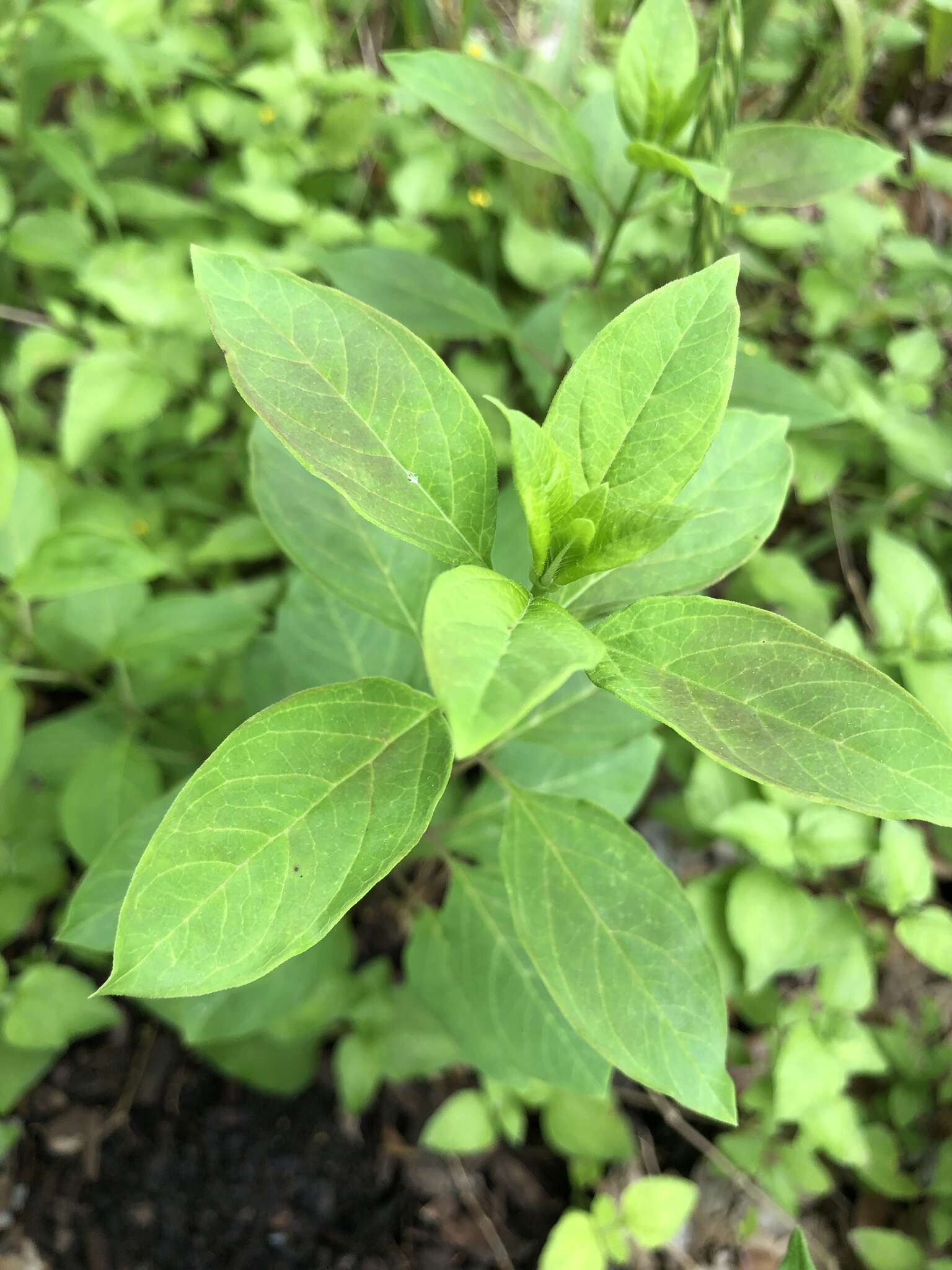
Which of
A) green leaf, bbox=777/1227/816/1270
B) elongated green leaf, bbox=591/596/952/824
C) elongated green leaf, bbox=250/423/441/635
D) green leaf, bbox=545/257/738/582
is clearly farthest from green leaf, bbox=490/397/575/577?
green leaf, bbox=777/1227/816/1270

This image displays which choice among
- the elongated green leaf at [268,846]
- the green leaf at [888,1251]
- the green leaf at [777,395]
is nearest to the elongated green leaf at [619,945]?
the elongated green leaf at [268,846]

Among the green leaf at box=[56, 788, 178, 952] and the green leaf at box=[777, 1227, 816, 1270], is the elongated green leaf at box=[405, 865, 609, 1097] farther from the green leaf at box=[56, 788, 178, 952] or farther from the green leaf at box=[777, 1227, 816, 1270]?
the green leaf at box=[56, 788, 178, 952]

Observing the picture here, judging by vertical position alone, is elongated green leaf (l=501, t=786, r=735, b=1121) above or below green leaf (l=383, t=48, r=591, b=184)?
below

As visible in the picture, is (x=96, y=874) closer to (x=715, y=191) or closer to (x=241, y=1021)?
(x=241, y=1021)

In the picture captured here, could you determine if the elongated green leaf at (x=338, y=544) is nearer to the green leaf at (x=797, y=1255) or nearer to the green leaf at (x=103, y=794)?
the green leaf at (x=103, y=794)

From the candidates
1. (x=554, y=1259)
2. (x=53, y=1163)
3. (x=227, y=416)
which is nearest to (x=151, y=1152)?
(x=53, y=1163)

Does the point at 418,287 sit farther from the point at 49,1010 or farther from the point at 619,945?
the point at 49,1010
